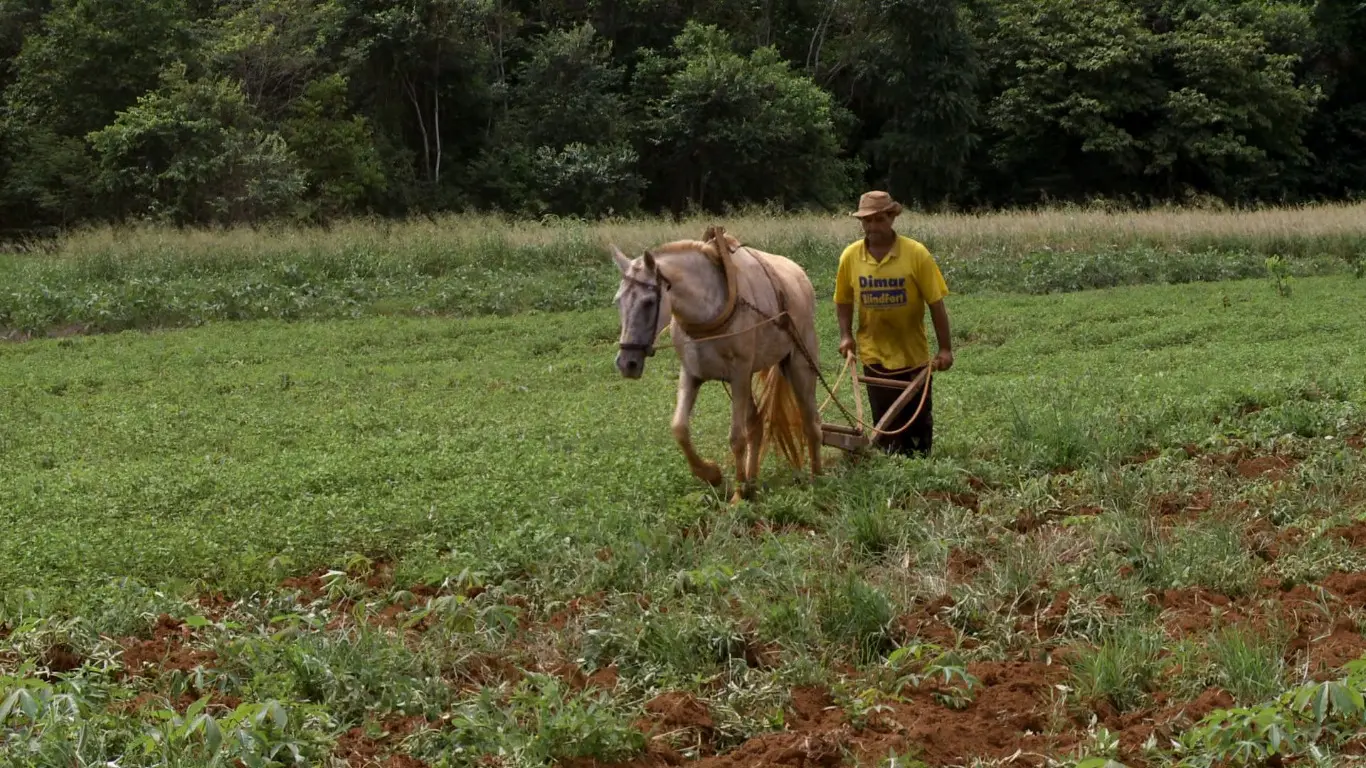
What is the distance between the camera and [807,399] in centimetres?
898

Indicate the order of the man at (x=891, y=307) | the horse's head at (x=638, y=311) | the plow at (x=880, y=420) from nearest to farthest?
the horse's head at (x=638, y=311), the man at (x=891, y=307), the plow at (x=880, y=420)

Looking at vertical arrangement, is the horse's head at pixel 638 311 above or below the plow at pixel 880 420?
above

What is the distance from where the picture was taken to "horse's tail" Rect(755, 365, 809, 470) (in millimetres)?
9094

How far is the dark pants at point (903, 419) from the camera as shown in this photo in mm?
9203

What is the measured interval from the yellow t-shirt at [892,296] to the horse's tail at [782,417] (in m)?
0.61

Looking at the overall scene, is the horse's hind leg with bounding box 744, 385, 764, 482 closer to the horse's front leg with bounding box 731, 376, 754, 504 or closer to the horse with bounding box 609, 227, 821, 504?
the horse with bounding box 609, 227, 821, 504

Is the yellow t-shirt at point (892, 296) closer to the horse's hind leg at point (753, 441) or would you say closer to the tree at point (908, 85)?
the horse's hind leg at point (753, 441)

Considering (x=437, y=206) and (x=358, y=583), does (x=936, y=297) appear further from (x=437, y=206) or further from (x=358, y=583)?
(x=437, y=206)

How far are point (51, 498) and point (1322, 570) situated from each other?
7.21m

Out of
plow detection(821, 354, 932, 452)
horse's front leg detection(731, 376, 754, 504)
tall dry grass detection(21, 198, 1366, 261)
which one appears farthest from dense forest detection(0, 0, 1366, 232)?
horse's front leg detection(731, 376, 754, 504)

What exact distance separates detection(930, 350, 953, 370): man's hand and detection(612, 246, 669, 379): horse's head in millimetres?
2188

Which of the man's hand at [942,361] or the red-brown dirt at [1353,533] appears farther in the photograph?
the man's hand at [942,361]

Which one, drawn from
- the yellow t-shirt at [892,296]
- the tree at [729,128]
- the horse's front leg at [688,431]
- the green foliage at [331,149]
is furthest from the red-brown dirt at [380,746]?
the tree at [729,128]

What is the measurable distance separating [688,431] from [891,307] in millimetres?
1761
